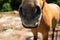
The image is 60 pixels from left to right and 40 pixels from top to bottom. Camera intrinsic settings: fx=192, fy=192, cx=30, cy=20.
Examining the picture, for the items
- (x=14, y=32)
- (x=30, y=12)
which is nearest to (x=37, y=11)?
(x=30, y=12)

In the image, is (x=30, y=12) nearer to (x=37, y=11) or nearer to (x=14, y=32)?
(x=37, y=11)

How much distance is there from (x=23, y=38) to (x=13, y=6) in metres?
6.02

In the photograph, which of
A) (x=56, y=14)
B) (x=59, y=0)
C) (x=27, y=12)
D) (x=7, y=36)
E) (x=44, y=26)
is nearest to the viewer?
(x=27, y=12)

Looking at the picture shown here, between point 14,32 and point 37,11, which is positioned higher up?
point 37,11

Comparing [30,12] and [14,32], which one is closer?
[30,12]

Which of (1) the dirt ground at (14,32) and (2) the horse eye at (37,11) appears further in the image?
(1) the dirt ground at (14,32)

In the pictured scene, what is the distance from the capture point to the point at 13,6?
1019 cm

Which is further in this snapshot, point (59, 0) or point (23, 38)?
point (59, 0)

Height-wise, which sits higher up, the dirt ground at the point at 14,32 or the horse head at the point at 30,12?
the horse head at the point at 30,12

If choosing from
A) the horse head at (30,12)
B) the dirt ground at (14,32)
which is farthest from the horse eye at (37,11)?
the dirt ground at (14,32)

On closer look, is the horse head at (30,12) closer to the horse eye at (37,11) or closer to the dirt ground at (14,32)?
the horse eye at (37,11)

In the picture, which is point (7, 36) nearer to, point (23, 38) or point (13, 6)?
point (23, 38)

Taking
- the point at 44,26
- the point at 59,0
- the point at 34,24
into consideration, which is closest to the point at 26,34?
the point at 44,26

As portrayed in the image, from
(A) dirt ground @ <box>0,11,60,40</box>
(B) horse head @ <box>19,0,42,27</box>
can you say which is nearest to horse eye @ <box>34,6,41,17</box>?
(B) horse head @ <box>19,0,42,27</box>
